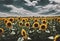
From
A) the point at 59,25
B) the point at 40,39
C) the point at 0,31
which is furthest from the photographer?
the point at 59,25

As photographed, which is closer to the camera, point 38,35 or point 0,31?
point 0,31

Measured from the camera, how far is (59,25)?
909 centimetres

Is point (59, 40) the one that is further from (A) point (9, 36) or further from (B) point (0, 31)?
(A) point (9, 36)

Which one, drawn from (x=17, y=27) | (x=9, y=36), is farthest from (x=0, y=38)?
(x=17, y=27)

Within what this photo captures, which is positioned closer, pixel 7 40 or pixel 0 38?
pixel 0 38

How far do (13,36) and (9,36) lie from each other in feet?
0.53

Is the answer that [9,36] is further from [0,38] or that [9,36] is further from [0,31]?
[0,31]

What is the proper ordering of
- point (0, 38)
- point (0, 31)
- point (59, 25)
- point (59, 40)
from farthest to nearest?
1. point (59, 25)
2. point (0, 38)
3. point (0, 31)
4. point (59, 40)

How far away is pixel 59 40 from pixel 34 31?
355 centimetres

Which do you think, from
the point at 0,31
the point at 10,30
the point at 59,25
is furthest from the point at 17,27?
the point at 59,25

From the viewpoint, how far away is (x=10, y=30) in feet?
22.0

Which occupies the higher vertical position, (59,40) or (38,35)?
(59,40)

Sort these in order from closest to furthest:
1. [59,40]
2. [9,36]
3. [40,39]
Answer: [59,40] → [9,36] → [40,39]

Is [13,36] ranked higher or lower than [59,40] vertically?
lower
